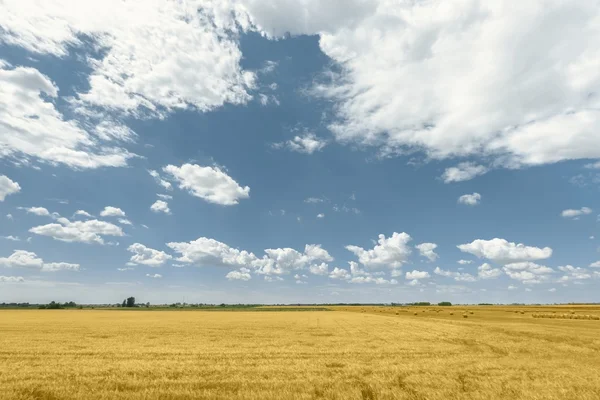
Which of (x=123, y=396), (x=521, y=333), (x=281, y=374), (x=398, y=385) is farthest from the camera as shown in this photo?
(x=521, y=333)

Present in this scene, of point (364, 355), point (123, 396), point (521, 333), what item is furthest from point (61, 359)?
point (521, 333)

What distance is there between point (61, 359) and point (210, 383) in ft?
30.0

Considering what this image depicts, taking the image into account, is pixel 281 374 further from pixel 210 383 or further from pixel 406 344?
pixel 406 344

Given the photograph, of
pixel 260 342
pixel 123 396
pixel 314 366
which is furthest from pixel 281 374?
pixel 260 342

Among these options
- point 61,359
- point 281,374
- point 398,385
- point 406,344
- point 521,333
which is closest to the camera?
point 398,385

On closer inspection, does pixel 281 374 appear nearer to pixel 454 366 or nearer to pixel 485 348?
pixel 454 366

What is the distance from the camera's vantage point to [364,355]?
18000 mm

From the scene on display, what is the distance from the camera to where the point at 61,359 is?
655 inches

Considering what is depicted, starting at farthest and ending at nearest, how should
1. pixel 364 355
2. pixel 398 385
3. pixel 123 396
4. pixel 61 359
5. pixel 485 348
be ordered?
pixel 485 348
pixel 364 355
pixel 61 359
pixel 398 385
pixel 123 396

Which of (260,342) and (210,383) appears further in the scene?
(260,342)

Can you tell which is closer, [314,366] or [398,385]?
[398,385]

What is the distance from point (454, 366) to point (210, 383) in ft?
34.1

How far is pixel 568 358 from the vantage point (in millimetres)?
17469

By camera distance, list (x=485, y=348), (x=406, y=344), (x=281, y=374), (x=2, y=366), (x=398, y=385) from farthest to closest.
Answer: (x=406, y=344) → (x=485, y=348) → (x=2, y=366) → (x=281, y=374) → (x=398, y=385)
